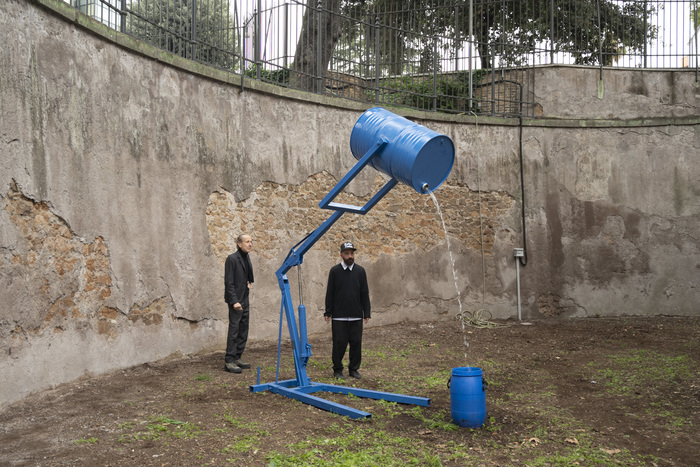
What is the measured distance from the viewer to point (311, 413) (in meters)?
5.13

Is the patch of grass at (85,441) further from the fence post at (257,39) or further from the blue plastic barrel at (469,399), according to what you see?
the fence post at (257,39)

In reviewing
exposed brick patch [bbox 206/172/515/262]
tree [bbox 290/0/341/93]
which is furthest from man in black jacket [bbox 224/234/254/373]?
tree [bbox 290/0/341/93]

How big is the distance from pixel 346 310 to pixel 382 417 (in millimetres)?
1793

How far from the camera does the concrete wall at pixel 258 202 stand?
18.3 ft

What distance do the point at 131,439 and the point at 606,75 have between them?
11184 millimetres

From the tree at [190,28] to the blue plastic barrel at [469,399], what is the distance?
18.0ft

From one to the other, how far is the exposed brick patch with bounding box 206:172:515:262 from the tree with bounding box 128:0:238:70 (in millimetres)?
1923

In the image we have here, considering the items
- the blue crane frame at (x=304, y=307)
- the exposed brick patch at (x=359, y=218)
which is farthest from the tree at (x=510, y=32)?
the blue crane frame at (x=304, y=307)

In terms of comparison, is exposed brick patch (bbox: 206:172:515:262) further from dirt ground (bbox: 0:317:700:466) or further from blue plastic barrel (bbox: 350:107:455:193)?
blue plastic barrel (bbox: 350:107:455:193)

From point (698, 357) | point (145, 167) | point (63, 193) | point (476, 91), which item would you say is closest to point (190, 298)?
point (145, 167)

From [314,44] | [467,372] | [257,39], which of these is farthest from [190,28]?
[467,372]

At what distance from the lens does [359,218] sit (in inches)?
399

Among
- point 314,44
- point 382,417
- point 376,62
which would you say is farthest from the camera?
point 376,62

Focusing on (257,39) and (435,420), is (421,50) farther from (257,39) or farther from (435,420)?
(435,420)
